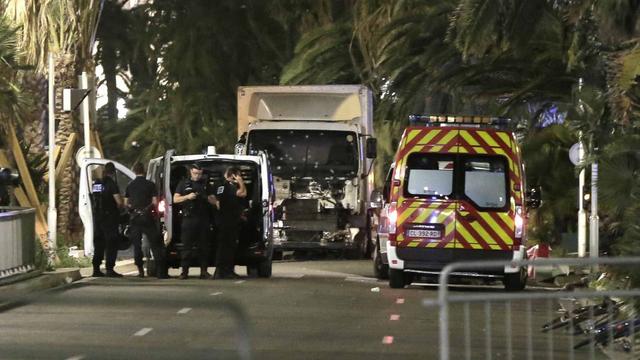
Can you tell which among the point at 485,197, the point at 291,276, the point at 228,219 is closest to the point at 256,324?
the point at 485,197

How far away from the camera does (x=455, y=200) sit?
719 inches

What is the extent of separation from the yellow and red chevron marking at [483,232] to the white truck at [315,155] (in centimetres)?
749

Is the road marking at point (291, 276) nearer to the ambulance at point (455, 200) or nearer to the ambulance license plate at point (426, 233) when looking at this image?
the ambulance at point (455, 200)

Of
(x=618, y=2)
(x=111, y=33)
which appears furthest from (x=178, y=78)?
(x=618, y=2)

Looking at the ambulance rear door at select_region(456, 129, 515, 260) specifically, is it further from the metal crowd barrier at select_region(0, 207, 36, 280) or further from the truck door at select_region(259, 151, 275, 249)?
the metal crowd barrier at select_region(0, 207, 36, 280)

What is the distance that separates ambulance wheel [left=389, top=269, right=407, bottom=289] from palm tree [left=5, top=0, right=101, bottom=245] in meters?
10.9

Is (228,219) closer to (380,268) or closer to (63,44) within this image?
(380,268)

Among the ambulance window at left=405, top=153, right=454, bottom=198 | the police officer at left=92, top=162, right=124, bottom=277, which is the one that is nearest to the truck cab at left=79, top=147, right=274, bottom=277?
the police officer at left=92, top=162, right=124, bottom=277

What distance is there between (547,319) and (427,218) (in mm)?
8966

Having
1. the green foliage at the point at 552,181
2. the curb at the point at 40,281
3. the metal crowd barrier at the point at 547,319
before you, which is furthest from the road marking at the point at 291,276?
the metal crowd barrier at the point at 547,319

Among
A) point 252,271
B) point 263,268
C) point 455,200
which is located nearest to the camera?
point 455,200

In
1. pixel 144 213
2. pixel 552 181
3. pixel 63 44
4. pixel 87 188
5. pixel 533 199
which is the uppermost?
pixel 63 44

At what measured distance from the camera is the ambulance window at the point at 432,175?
1838 centimetres

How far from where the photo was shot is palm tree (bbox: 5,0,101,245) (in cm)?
2631
